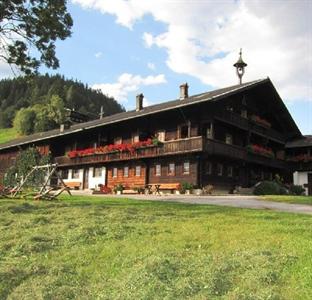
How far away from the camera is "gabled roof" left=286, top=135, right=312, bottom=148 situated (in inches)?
1803

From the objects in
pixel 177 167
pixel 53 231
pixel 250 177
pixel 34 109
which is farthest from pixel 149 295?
pixel 34 109

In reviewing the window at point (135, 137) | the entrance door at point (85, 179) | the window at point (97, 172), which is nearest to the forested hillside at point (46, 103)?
the entrance door at point (85, 179)

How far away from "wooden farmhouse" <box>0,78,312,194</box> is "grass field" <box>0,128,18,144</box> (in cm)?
5320

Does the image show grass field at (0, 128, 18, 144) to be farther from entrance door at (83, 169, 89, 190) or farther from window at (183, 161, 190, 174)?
window at (183, 161, 190, 174)

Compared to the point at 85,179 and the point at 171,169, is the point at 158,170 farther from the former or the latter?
the point at 85,179

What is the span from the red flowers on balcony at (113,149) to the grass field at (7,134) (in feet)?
192

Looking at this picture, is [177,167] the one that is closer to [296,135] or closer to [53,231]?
[296,135]

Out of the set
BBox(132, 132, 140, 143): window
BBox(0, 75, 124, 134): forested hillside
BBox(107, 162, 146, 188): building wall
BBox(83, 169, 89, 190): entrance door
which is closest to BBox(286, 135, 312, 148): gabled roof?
BBox(132, 132, 140, 143): window

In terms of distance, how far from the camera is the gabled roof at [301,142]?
45791mm

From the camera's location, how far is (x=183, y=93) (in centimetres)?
4103

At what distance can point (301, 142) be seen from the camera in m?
46.9

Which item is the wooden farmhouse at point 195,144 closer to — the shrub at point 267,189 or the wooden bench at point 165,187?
the wooden bench at point 165,187

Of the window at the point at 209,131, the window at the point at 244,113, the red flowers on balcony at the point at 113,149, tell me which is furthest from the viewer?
the window at the point at 244,113

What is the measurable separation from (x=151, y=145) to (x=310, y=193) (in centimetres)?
1683
